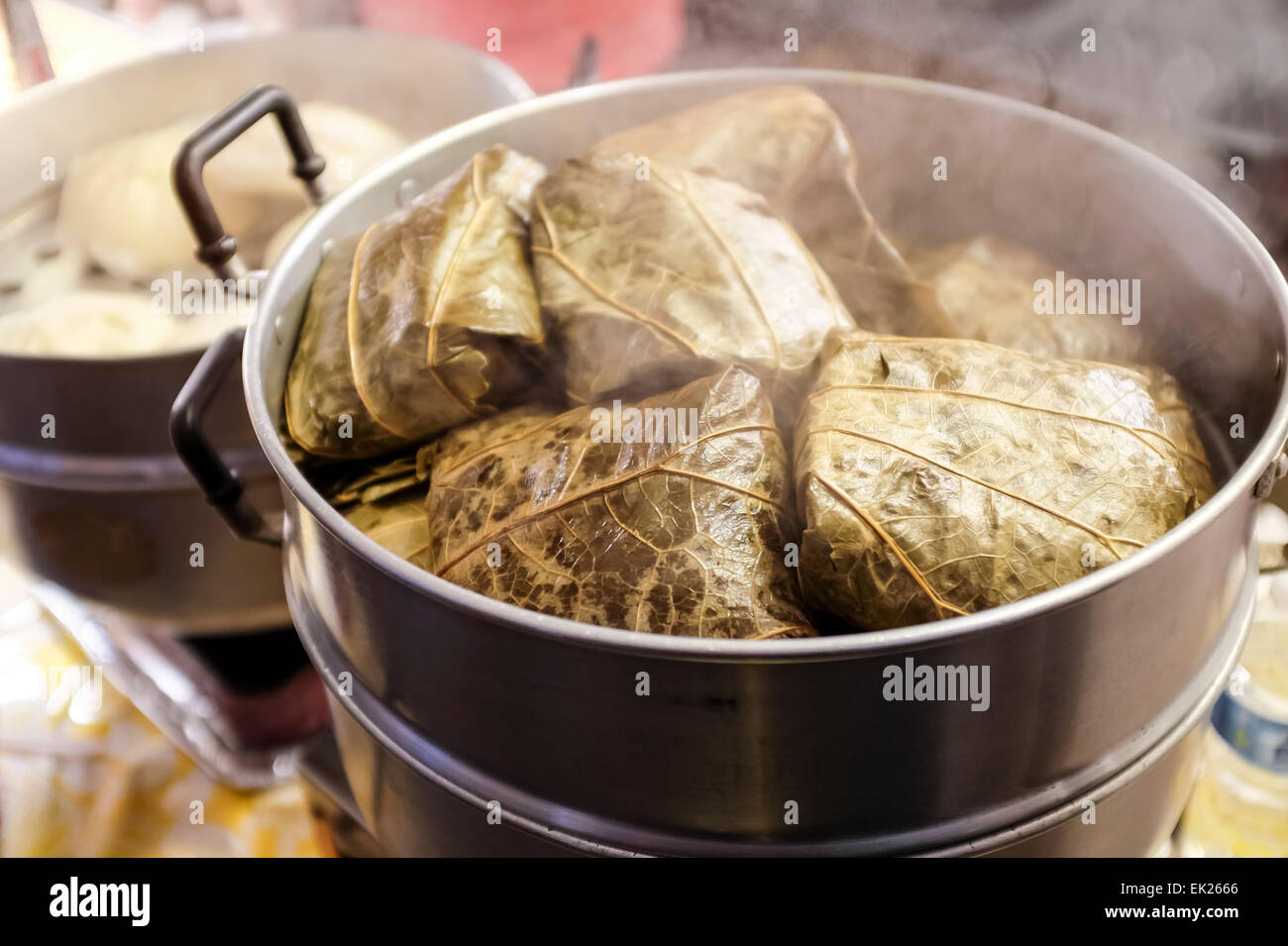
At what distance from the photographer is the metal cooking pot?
1.70 m

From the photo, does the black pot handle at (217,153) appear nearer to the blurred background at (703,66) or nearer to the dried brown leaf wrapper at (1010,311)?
the blurred background at (703,66)

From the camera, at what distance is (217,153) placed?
5.25 ft

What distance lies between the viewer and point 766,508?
120 cm

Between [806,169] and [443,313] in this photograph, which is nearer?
[443,313]

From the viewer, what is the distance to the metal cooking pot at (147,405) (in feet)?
5.57

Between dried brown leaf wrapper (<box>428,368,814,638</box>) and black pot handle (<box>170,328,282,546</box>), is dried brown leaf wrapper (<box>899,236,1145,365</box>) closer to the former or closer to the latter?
dried brown leaf wrapper (<box>428,368,814,638</box>)

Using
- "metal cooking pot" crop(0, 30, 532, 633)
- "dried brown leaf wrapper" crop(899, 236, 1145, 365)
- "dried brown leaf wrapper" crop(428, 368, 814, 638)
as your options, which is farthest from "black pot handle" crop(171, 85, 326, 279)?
"dried brown leaf wrapper" crop(899, 236, 1145, 365)

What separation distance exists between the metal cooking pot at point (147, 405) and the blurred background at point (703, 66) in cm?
6

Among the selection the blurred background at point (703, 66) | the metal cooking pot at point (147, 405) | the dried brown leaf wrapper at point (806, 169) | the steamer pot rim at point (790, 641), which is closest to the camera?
the steamer pot rim at point (790, 641)

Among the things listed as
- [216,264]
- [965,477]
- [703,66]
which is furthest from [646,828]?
[703,66]

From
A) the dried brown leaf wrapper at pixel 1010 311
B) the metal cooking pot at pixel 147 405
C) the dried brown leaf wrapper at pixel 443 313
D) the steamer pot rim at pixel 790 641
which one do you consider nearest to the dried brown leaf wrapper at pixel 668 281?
the dried brown leaf wrapper at pixel 443 313

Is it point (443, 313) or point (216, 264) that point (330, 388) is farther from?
point (216, 264)

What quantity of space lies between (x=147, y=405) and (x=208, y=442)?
445 mm

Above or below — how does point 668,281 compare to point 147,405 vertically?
above
